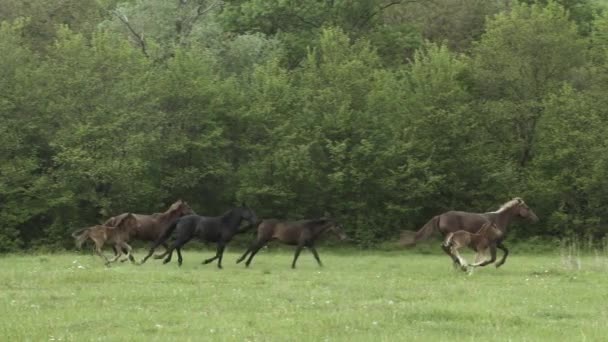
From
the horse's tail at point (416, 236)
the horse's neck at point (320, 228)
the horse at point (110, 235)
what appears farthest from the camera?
the horse's neck at point (320, 228)

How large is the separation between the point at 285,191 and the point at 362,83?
6.13 m

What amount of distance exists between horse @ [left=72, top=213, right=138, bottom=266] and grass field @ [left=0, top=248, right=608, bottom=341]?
1.41 metres

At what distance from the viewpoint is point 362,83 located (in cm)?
3897

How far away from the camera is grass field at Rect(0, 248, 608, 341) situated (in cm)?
1256

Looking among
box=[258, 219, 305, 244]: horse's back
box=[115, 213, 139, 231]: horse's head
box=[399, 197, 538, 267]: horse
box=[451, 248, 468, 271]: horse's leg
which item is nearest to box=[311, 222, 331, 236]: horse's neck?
box=[258, 219, 305, 244]: horse's back

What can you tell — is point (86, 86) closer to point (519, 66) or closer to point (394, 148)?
point (394, 148)

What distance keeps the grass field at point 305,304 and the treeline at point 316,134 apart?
43.3 ft

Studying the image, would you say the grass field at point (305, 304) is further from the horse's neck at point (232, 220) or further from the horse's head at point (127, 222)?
the horse's head at point (127, 222)

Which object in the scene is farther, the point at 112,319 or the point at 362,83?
the point at 362,83

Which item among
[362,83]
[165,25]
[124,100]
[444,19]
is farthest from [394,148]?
[444,19]

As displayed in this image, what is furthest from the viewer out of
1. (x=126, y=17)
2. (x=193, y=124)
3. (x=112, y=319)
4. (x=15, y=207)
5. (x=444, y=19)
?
(x=444, y=19)

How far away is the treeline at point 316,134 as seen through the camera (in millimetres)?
36469

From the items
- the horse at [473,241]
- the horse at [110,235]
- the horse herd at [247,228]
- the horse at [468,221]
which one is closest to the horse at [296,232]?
the horse herd at [247,228]

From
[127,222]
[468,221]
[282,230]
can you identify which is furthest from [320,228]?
[127,222]
